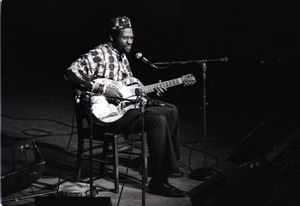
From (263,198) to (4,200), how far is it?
2303 millimetres

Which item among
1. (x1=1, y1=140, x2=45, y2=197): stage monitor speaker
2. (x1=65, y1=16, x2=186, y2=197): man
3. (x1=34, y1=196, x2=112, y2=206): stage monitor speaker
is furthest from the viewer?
(x1=65, y1=16, x2=186, y2=197): man

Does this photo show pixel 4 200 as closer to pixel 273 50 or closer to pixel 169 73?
pixel 273 50

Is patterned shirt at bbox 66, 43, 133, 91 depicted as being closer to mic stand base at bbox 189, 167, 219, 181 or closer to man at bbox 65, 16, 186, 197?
man at bbox 65, 16, 186, 197

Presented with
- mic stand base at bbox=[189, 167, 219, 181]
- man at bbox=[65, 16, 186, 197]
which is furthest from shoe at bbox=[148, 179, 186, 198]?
mic stand base at bbox=[189, 167, 219, 181]

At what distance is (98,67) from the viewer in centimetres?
499

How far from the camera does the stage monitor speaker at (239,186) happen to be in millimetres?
3732

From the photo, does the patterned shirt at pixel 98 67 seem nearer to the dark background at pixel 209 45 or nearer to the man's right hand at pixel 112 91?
the man's right hand at pixel 112 91

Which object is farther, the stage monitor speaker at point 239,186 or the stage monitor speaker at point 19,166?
the stage monitor speaker at point 19,166

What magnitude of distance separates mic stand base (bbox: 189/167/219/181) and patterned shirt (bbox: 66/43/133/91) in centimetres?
130

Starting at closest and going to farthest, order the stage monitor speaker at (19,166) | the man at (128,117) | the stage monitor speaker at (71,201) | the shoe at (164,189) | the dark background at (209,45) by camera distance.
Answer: the stage monitor speaker at (71,201) < the stage monitor speaker at (19,166) < the shoe at (164,189) < the man at (128,117) < the dark background at (209,45)

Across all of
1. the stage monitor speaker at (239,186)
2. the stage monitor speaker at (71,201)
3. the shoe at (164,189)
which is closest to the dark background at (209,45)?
the shoe at (164,189)

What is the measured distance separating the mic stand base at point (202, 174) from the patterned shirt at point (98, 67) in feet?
4.26

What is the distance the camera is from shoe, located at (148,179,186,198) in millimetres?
4637

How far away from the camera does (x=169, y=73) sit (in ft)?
33.1
